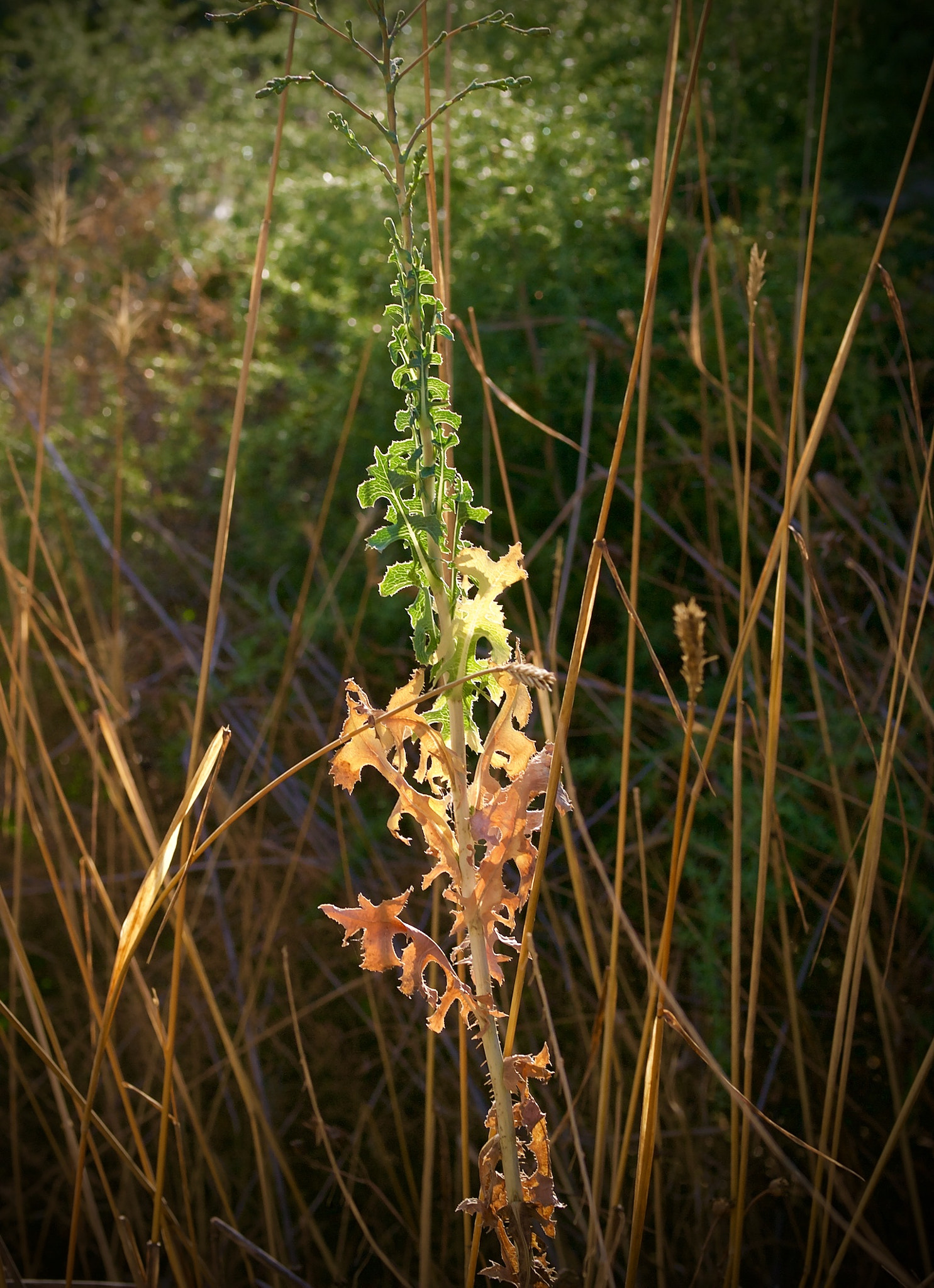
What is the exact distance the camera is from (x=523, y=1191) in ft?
1.26

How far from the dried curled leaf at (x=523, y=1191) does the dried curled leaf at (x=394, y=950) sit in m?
0.04

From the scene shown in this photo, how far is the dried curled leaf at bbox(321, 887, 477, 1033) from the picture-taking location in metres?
0.37

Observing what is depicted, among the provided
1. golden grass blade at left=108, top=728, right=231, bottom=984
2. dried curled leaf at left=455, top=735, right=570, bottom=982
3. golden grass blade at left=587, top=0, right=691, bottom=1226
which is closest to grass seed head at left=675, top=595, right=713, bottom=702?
golden grass blade at left=587, top=0, right=691, bottom=1226

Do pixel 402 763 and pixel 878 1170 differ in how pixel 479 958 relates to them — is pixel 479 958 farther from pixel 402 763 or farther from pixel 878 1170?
pixel 878 1170

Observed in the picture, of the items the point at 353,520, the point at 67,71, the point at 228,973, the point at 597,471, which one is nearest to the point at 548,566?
the point at 597,471

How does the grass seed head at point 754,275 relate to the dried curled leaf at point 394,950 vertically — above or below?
above

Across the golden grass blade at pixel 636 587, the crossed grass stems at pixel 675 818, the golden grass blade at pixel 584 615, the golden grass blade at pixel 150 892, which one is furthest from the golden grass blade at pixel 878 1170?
the golden grass blade at pixel 150 892

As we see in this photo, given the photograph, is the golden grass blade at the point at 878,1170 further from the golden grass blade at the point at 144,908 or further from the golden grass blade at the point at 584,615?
the golden grass blade at the point at 144,908

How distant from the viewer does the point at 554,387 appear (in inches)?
43.6

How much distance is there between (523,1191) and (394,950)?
4.5 inches

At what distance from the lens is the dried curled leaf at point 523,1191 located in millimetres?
374

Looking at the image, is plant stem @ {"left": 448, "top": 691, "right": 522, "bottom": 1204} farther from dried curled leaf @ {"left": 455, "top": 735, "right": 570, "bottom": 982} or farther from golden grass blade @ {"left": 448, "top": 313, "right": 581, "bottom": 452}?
golden grass blade @ {"left": 448, "top": 313, "right": 581, "bottom": 452}

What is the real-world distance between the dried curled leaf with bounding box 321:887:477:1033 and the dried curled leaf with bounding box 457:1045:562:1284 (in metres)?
0.04

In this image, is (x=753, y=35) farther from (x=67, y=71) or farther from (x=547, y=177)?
(x=67, y=71)
